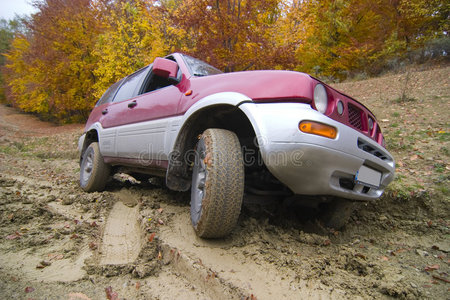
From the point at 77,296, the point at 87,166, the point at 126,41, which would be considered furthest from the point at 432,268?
the point at 126,41

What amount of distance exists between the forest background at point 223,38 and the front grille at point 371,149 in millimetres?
5053

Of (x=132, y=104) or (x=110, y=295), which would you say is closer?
(x=110, y=295)

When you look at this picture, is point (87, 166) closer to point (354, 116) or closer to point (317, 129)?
point (317, 129)

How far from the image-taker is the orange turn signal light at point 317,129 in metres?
1.47

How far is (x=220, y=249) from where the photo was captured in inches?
64.8

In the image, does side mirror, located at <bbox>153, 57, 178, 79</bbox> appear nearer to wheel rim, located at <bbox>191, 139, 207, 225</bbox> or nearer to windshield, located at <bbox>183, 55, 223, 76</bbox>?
windshield, located at <bbox>183, 55, 223, 76</bbox>

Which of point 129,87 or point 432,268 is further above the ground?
point 129,87

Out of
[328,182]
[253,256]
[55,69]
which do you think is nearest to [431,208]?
[328,182]

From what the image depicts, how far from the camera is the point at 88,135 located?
4051 mm

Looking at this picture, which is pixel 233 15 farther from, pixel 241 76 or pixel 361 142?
pixel 361 142

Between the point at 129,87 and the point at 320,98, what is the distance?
105 inches

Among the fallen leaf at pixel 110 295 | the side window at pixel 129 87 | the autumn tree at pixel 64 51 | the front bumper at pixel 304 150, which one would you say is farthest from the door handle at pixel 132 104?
the autumn tree at pixel 64 51

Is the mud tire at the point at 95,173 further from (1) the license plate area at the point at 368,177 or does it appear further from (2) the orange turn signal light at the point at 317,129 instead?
(1) the license plate area at the point at 368,177

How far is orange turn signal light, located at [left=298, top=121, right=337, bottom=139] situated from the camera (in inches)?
58.0
